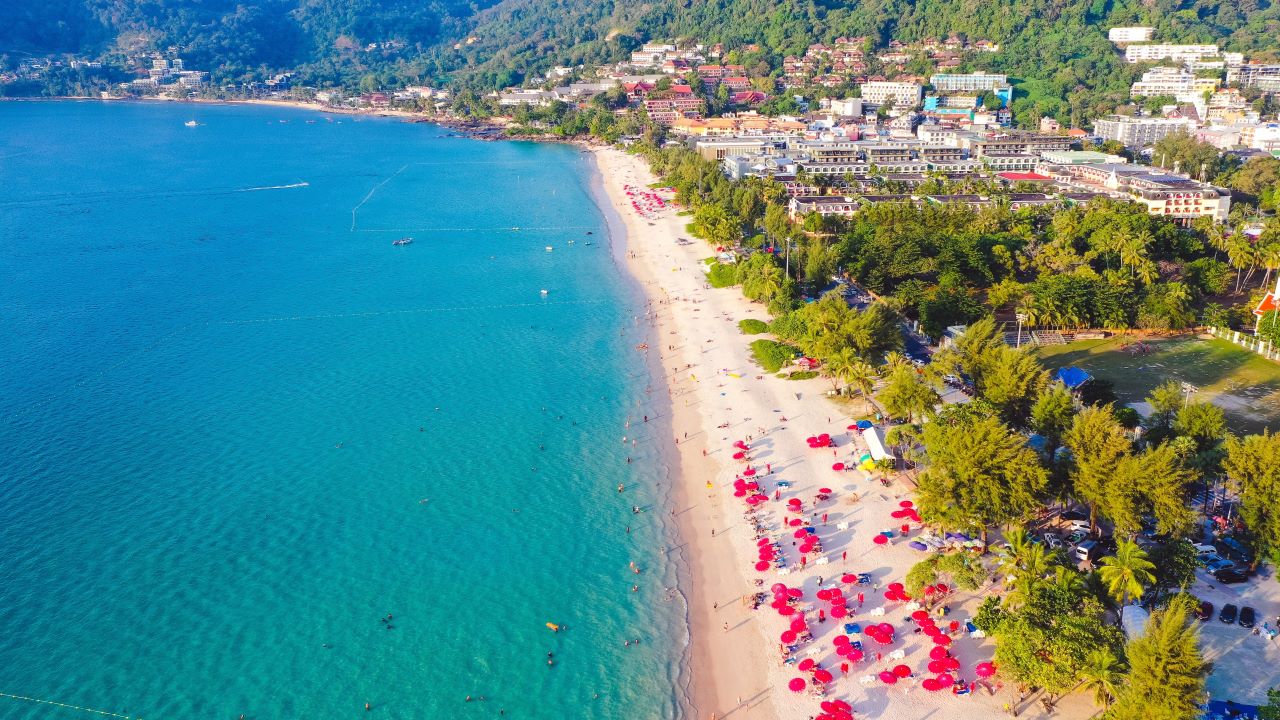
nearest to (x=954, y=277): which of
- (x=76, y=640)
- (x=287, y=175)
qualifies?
(x=76, y=640)

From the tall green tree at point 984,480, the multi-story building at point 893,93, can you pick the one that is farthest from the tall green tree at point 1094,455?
the multi-story building at point 893,93

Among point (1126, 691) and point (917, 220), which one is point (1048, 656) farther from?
point (917, 220)

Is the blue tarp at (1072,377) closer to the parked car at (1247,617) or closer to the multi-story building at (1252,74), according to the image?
the parked car at (1247,617)

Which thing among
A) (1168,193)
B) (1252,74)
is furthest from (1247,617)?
(1252,74)

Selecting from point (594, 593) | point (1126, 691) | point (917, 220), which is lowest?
point (594, 593)

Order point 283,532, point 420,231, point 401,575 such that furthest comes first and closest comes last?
point 420,231
point 283,532
point 401,575

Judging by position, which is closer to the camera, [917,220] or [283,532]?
[283,532]

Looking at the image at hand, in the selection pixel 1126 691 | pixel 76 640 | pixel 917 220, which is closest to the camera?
pixel 1126 691
